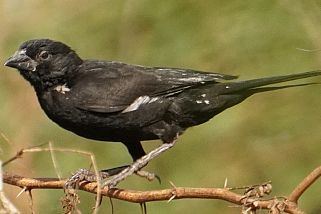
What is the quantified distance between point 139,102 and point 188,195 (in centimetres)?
108

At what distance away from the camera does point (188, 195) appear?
9.80ft

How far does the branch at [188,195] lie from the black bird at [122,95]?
470mm

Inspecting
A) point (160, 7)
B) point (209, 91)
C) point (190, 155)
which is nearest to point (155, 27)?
point (160, 7)

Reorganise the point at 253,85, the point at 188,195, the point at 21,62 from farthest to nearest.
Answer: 1. the point at 21,62
2. the point at 253,85
3. the point at 188,195

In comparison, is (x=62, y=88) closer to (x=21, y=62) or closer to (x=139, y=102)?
(x=21, y=62)

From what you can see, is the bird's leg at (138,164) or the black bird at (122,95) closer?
the bird's leg at (138,164)

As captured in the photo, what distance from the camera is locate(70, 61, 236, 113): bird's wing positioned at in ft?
13.1

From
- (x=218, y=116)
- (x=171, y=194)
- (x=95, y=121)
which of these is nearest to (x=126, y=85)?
(x=95, y=121)

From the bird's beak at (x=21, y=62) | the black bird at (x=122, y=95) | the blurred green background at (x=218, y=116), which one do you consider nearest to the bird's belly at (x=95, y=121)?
the black bird at (x=122, y=95)

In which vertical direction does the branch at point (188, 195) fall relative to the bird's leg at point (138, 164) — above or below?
below

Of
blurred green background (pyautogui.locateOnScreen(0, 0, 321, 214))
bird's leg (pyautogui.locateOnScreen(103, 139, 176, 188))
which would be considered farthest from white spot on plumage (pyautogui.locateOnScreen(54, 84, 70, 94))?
blurred green background (pyautogui.locateOnScreen(0, 0, 321, 214))

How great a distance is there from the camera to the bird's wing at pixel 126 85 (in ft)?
13.1

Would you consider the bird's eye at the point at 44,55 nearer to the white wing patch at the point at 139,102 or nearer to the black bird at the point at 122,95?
the black bird at the point at 122,95

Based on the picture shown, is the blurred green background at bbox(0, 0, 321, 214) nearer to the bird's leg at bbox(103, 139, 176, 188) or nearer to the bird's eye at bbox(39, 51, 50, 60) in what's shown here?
the bird's eye at bbox(39, 51, 50, 60)
